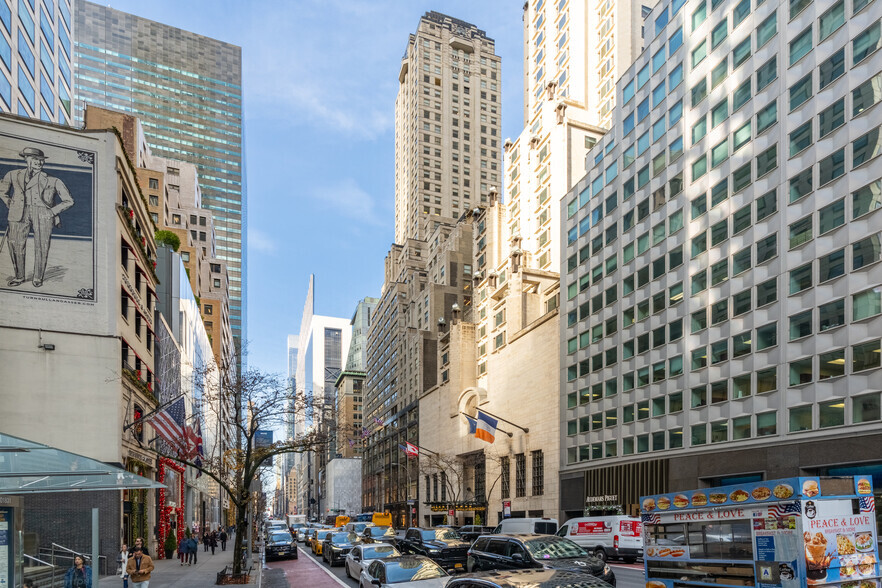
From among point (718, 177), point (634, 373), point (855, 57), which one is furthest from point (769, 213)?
point (634, 373)

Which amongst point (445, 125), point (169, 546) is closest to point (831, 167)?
point (169, 546)

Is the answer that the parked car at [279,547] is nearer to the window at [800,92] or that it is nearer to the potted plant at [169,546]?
the potted plant at [169,546]

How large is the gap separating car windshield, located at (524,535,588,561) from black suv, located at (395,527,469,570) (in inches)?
280

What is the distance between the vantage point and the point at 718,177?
4072 cm

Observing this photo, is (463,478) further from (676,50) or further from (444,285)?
(676,50)

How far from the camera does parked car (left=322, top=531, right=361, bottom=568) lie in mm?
34062

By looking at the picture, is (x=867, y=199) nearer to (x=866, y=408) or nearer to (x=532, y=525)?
(x=866, y=408)

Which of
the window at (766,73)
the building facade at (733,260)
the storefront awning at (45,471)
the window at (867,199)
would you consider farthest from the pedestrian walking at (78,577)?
the window at (766,73)

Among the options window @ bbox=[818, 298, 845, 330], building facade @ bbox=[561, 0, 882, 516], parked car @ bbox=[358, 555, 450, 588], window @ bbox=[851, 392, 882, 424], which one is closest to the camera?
parked car @ bbox=[358, 555, 450, 588]

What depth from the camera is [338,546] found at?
35125 millimetres

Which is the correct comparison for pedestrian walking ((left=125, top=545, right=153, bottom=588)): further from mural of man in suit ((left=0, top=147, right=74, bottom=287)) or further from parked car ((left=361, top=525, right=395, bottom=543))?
parked car ((left=361, top=525, right=395, bottom=543))

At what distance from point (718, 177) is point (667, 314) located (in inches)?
360

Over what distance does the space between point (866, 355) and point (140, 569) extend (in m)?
29.9

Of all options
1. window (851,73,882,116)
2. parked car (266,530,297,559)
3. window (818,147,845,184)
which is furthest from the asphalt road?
window (851,73,882,116)
